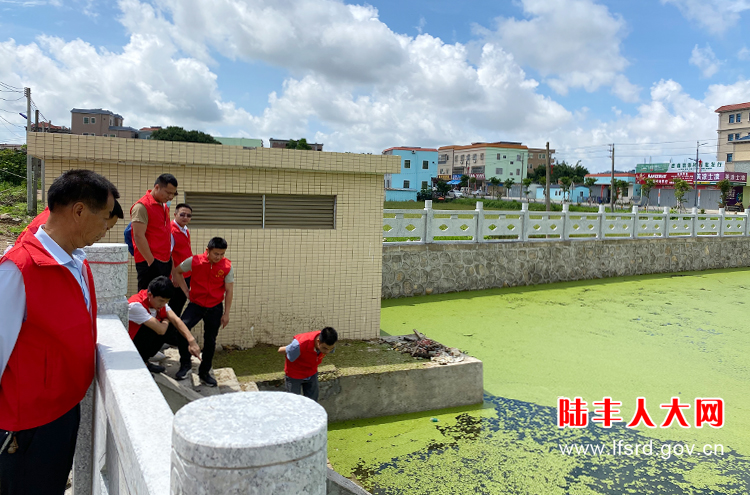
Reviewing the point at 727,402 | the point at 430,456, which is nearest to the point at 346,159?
the point at 430,456

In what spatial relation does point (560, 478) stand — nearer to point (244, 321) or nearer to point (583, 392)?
point (583, 392)

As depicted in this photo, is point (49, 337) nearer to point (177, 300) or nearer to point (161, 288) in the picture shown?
point (161, 288)

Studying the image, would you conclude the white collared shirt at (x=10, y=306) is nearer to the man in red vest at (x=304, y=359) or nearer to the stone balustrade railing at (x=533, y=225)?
the man in red vest at (x=304, y=359)

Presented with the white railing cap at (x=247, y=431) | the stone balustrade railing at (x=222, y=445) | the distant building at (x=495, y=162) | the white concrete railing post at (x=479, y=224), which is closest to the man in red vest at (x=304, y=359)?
the stone balustrade railing at (x=222, y=445)

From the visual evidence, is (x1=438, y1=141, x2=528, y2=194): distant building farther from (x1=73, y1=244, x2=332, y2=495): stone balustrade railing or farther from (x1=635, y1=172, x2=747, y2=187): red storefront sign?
(x1=73, y1=244, x2=332, y2=495): stone balustrade railing

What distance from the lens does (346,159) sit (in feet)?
21.1

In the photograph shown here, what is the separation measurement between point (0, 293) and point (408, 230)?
909 centimetres

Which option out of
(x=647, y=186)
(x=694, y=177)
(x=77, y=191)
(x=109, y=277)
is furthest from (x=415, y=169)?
(x=77, y=191)

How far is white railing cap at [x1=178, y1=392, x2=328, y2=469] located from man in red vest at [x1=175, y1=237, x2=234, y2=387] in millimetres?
3391

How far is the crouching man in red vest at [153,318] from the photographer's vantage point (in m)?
3.47

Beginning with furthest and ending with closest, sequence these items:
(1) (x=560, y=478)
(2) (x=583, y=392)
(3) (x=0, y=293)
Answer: (2) (x=583, y=392) < (1) (x=560, y=478) < (3) (x=0, y=293)

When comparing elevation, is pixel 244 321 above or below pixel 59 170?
below

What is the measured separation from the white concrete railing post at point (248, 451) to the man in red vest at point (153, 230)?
3.45m

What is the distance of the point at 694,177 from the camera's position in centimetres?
4122
